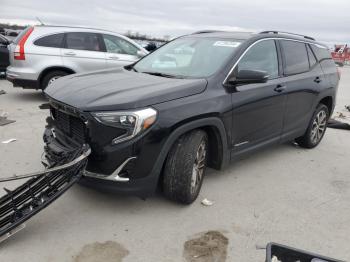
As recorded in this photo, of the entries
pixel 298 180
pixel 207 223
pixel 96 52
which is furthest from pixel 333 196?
pixel 96 52

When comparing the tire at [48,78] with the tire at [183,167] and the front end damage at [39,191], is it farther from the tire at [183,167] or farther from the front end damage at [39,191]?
the tire at [183,167]

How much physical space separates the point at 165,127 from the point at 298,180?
90.1 inches

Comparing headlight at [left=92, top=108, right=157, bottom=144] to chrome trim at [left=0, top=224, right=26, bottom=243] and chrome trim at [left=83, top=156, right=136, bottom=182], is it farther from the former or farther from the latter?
chrome trim at [left=0, top=224, right=26, bottom=243]

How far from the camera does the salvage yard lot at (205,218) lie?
3.22 m

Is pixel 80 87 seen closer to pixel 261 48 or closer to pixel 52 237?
pixel 52 237

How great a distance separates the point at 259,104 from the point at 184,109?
1.28 m

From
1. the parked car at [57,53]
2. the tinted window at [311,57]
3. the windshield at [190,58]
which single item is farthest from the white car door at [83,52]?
the tinted window at [311,57]

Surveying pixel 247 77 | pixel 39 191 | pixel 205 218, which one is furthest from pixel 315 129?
pixel 39 191

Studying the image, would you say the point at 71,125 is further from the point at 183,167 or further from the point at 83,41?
the point at 83,41

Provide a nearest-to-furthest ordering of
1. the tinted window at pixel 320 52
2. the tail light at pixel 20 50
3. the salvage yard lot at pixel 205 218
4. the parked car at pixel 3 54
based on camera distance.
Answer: the salvage yard lot at pixel 205 218 < the tinted window at pixel 320 52 < the tail light at pixel 20 50 < the parked car at pixel 3 54

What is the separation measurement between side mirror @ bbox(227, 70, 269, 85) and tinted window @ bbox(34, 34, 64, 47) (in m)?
5.65

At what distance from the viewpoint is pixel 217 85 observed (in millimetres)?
4039

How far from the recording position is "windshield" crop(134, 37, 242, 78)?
4.30 meters

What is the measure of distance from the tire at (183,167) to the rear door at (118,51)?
5744 mm
